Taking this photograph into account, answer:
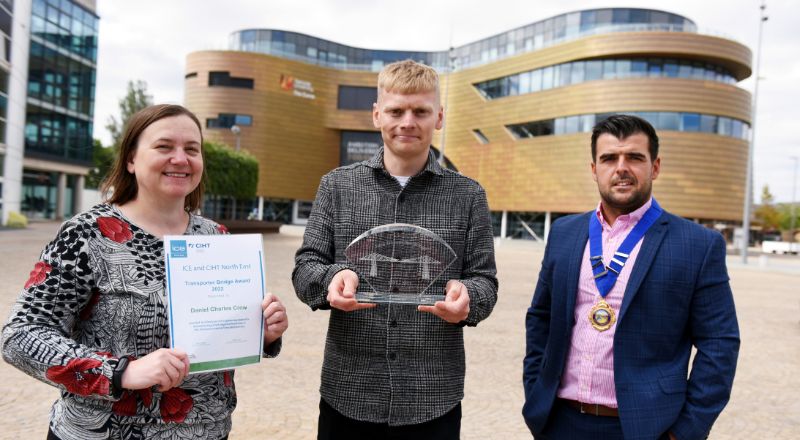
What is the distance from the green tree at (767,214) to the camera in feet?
252

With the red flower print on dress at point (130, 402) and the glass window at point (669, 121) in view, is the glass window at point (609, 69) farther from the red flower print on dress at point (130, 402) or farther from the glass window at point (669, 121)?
the red flower print on dress at point (130, 402)

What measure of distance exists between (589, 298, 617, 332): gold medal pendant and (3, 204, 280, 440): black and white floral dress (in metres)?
1.66

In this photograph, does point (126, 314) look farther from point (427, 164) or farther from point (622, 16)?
point (622, 16)

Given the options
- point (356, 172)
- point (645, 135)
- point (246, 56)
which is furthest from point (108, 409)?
point (246, 56)

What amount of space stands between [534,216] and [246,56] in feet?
112

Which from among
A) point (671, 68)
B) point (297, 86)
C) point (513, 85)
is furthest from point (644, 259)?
point (297, 86)

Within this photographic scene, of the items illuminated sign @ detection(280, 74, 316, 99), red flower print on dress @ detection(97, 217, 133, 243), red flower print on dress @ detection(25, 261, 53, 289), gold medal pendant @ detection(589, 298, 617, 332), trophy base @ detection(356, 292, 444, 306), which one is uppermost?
illuminated sign @ detection(280, 74, 316, 99)

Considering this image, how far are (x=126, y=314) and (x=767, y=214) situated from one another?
8989 cm

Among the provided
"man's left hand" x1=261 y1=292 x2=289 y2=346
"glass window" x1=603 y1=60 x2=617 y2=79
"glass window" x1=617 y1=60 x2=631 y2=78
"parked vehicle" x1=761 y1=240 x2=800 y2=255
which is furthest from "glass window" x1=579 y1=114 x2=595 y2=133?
"man's left hand" x1=261 y1=292 x2=289 y2=346

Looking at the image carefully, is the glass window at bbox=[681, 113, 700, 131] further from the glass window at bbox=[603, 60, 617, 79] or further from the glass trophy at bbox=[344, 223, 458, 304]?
the glass trophy at bbox=[344, 223, 458, 304]

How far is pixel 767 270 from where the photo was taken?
28859mm

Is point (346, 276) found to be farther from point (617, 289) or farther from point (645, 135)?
point (645, 135)

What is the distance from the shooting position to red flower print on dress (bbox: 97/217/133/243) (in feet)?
6.81

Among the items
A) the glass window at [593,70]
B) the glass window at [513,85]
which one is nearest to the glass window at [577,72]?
the glass window at [593,70]
